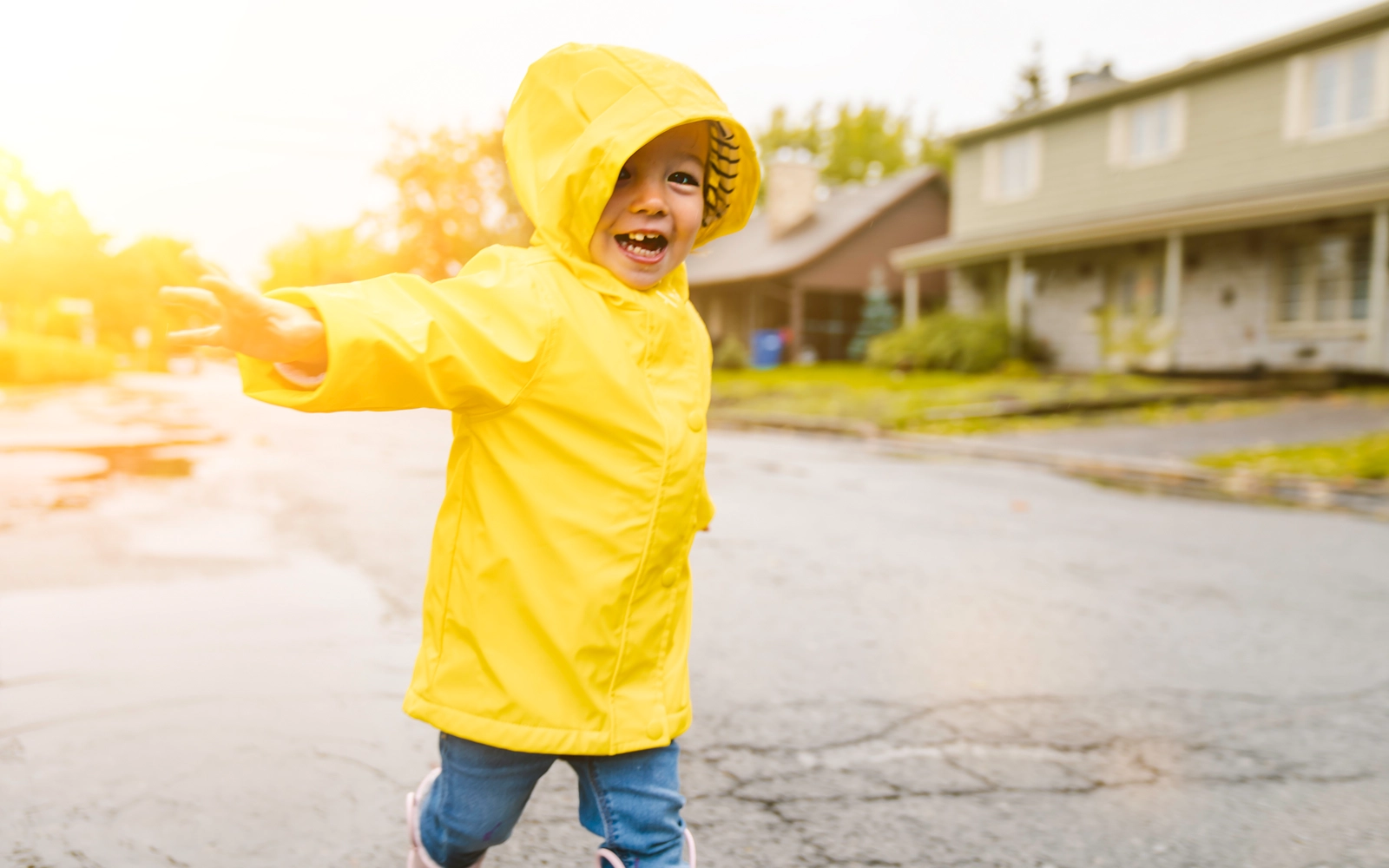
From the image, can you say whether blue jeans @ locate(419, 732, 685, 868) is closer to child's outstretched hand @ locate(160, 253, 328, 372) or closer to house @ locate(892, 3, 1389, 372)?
child's outstretched hand @ locate(160, 253, 328, 372)

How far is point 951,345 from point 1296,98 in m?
7.33

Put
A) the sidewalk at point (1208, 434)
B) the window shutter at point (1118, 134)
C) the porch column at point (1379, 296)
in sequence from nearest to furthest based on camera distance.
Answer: the sidewalk at point (1208, 434), the porch column at point (1379, 296), the window shutter at point (1118, 134)

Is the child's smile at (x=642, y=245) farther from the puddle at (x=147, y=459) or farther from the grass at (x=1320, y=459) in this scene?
the grass at (x=1320, y=459)

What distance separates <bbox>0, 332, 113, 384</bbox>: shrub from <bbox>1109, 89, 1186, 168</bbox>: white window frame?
2050 cm

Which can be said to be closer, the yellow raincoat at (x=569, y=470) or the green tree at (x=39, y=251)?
the yellow raincoat at (x=569, y=470)

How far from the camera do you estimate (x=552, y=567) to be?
1806 millimetres

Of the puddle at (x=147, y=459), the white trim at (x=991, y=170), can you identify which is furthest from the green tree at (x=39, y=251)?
the white trim at (x=991, y=170)

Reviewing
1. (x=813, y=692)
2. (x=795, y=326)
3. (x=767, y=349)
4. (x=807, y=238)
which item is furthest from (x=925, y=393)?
(x=807, y=238)

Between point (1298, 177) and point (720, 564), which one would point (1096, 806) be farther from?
point (1298, 177)

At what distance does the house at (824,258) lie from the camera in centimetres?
3028

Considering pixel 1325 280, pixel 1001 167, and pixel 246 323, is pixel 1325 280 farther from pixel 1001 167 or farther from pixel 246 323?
pixel 246 323

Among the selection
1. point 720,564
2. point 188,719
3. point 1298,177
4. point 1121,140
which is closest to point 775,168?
point 1121,140

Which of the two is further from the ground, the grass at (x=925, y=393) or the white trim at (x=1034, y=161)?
the white trim at (x=1034, y=161)

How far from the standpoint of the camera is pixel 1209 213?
1856 centimetres
